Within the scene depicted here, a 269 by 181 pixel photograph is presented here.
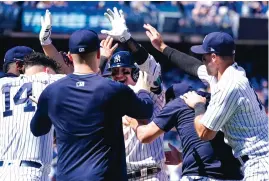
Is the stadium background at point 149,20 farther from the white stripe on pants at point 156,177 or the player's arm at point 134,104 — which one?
the player's arm at point 134,104

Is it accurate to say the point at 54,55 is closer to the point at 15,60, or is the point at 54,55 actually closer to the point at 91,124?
the point at 15,60

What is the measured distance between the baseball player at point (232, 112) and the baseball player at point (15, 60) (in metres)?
1.60

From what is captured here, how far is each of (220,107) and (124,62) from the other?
4.29 feet

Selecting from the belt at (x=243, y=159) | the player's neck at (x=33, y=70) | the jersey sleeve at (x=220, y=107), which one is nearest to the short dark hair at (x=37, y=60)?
the player's neck at (x=33, y=70)

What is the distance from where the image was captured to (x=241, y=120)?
195 inches

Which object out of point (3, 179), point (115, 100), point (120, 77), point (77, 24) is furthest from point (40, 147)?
point (77, 24)

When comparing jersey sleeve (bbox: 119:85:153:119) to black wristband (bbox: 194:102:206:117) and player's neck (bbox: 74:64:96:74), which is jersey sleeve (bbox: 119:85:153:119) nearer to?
player's neck (bbox: 74:64:96:74)

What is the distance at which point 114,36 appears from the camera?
5.72 meters

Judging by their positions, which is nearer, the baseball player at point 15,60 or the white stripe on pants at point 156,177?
the white stripe on pants at point 156,177

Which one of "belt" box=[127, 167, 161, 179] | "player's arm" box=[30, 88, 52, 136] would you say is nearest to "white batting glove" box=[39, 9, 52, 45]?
"belt" box=[127, 167, 161, 179]

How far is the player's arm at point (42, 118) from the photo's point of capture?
471 cm

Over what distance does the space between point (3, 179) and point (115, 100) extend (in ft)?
4.96

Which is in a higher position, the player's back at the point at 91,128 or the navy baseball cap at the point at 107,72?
the navy baseball cap at the point at 107,72

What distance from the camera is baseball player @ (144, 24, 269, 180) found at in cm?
488
